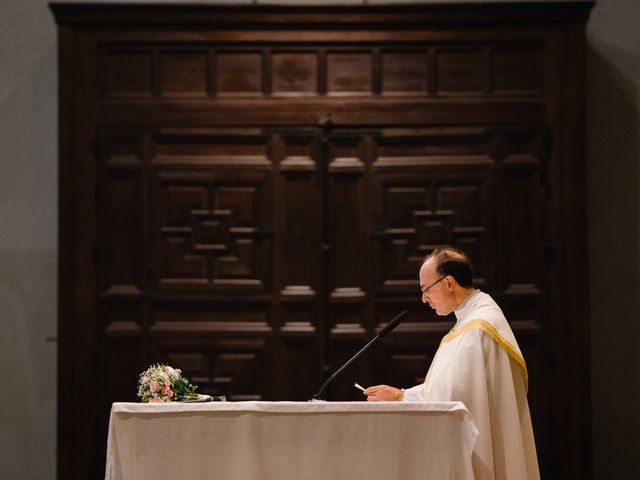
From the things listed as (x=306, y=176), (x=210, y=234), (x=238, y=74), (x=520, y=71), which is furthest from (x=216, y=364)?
(x=520, y=71)

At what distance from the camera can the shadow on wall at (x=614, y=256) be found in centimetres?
599

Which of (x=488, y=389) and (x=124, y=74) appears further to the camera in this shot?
(x=124, y=74)

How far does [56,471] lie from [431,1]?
159 inches

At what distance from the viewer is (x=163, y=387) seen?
3742mm

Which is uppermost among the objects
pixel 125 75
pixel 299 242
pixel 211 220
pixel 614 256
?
pixel 125 75

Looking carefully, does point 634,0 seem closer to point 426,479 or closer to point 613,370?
point 613,370

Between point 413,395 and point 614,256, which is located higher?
point 614,256

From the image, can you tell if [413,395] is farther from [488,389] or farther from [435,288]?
[435,288]

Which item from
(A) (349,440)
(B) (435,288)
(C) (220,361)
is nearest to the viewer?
(A) (349,440)

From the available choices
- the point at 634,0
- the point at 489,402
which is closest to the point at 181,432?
the point at 489,402

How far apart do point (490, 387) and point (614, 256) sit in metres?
2.76

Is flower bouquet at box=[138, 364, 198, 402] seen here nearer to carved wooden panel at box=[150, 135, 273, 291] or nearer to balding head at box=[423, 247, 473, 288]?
balding head at box=[423, 247, 473, 288]

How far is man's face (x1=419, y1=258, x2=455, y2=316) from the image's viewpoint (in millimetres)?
3912

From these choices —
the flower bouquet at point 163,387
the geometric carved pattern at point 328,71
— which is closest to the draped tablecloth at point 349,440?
the flower bouquet at point 163,387
